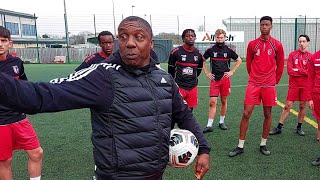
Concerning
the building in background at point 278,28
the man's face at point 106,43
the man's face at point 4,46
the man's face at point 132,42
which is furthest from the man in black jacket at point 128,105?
the building in background at point 278,28

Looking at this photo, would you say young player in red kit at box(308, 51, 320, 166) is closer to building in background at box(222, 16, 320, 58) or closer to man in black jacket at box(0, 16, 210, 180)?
man in black jacket at box(0, 16, 210, 180)

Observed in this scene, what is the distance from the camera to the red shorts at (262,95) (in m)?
5.26

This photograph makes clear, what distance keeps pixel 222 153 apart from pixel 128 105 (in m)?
3.64

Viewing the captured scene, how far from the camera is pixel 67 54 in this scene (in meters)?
27.3

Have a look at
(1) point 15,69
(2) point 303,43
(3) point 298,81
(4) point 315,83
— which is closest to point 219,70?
(3) point 298,81

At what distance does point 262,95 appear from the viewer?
5332 mm

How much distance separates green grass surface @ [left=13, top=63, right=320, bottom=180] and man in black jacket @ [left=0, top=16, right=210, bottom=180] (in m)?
2.33

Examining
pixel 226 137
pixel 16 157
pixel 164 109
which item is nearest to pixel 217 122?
pixel 226 137

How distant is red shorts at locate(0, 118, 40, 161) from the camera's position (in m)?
3.52

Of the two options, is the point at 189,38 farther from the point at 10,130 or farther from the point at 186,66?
the point at 10,130

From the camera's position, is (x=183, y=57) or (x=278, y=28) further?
(x=278, y=28)

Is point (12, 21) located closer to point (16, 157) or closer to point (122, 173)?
point (16, 157)

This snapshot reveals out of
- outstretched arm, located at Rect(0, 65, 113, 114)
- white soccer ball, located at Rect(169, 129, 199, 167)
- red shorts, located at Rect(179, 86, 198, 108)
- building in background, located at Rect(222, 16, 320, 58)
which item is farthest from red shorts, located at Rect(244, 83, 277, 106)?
building in background, located at Rect(222, 16, 320, 58)

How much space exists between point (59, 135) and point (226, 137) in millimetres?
3315
